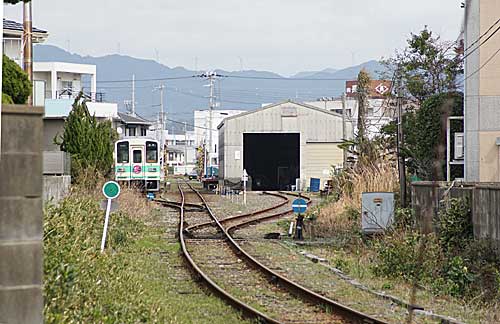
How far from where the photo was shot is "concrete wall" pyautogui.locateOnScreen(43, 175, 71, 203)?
13428mm

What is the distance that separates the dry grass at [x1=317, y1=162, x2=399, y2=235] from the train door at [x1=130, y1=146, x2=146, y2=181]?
38.6 ft

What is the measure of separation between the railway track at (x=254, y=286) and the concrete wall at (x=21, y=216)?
3.61 meters

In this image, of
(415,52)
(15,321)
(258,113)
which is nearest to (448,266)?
(15,321)

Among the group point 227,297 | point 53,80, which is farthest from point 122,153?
point 227,297

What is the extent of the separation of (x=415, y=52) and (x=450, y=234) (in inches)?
747

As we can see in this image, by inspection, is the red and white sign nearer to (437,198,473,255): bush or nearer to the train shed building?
the train shed building

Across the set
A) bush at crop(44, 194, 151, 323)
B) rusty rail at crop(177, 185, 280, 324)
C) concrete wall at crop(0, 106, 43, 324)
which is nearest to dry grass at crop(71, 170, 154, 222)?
rusty rail at crop(177, 185, 280, 324)

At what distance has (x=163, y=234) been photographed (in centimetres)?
1859

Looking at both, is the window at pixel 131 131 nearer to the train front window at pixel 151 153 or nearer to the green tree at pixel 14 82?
the train front window at pixel 151 153

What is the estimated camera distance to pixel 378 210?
51.6ft

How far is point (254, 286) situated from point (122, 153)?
22603 mm

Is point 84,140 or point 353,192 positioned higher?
point 84,140

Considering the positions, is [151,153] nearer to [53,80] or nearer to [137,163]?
[137,163]

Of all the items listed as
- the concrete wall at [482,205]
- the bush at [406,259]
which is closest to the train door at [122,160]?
the concrete wall at [482,205]
